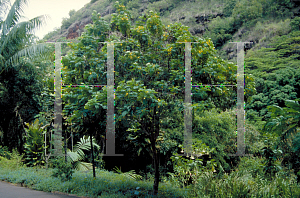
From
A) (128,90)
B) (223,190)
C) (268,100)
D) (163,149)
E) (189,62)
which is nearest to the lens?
(223,190)

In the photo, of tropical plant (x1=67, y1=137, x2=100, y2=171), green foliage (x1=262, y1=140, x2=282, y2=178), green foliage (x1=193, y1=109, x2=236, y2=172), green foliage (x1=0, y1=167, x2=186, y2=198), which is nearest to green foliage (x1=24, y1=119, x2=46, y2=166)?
tropical plant (x1=67, y1=137, x2=100, y2=171)

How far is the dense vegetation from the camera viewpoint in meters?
4.89

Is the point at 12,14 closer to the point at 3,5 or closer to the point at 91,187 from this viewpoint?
the point at 3,5

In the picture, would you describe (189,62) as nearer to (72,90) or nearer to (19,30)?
(72,90)

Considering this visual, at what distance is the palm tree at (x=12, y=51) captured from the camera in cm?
1019

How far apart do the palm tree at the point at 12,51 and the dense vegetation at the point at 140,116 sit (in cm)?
4

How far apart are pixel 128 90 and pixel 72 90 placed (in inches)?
82.6

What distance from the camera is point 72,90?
614 centimetres

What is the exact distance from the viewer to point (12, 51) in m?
11.0

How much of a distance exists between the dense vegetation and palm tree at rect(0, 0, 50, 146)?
0.04 meters

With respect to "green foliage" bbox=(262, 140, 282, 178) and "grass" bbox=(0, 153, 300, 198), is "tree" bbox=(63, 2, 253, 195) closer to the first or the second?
"grass" bbox=(0, 153, 300, 198)

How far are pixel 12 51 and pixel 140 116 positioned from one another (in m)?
8.94

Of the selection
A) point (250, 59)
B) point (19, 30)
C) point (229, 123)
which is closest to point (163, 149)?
point (229, 123)

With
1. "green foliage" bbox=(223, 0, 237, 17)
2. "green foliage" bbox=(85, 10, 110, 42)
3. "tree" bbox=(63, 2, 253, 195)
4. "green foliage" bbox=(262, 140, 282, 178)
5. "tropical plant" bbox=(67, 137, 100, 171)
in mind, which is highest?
"green foliage" bbox=(223, 0, 237, 17)
